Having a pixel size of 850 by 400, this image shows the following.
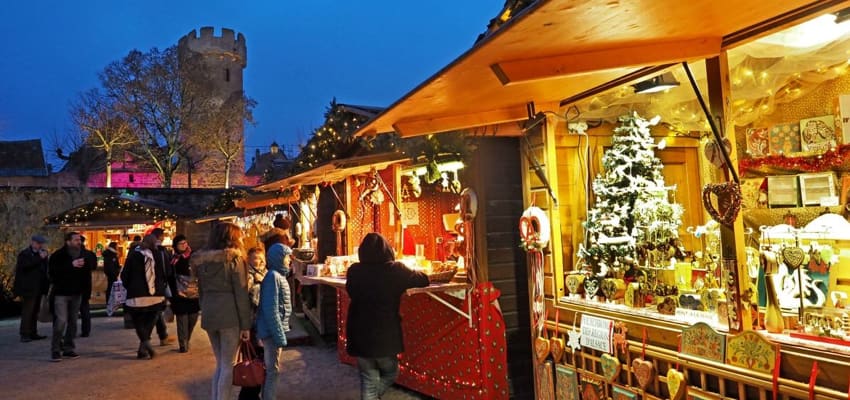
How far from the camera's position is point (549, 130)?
14.0ft

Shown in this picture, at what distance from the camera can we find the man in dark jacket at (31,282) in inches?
337

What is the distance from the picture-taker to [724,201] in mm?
2844

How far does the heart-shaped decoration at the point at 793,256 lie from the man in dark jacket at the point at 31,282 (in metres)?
10.0

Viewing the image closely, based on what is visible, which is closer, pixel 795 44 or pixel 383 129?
pixel 795 44

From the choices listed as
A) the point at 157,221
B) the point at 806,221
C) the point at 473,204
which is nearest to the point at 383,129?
the point at 473,204

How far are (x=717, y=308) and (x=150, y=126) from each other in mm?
28976

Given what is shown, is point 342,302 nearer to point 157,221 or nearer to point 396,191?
point 396,191

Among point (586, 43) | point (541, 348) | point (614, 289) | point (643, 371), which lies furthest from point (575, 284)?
point (586, 43)

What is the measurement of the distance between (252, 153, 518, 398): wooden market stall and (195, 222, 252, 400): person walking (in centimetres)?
103

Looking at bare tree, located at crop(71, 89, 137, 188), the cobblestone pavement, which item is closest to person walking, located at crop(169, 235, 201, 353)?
the cobblestone pavement

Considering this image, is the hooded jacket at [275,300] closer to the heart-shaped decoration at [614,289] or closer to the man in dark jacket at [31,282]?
the heart-shaped decoration at [614,289]

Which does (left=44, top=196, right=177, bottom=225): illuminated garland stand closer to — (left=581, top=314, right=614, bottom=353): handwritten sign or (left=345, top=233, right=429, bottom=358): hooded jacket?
(left=345, top=233, right=429, bottom=358): hooded jacket

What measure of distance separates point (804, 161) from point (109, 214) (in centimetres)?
1466

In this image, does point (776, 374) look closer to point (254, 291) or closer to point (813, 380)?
point (813, 380)
